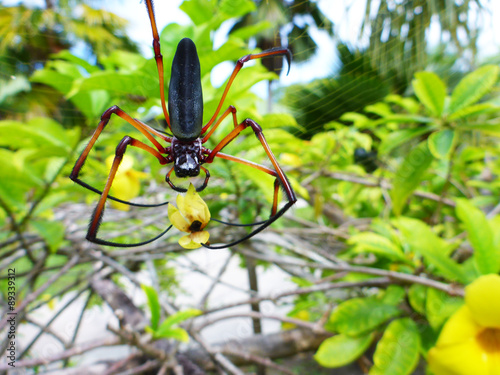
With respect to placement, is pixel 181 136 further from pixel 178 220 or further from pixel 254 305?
pixel 254 305

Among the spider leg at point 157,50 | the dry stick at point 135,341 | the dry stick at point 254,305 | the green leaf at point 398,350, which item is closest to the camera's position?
the spider leg at point 157,50

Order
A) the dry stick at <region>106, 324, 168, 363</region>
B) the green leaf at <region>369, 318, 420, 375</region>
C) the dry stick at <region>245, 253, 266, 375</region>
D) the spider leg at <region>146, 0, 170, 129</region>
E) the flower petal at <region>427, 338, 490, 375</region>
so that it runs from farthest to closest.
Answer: the dry stick at <region>245, 253, 266, 375</region>
the green leaf at <region>369, 318, 420, 375</region>
the dry stick at <region>106, 324, 168, 363</region>
the flower petal at <region>427, 338, 490, 375</region>
the spider leg at <region>146, 0, 170, 129</region>

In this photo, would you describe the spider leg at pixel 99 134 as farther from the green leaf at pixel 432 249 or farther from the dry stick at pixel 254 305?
the dry stick at pixel 254 305

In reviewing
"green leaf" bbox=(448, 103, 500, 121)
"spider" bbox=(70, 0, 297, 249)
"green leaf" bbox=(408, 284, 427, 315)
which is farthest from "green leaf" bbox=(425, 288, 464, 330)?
"spider" bbox=(70, 0, 297, 249)

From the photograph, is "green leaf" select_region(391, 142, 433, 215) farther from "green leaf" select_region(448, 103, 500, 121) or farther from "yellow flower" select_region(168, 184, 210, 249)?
"yellow flower" select_region(168, 184, 210, 249)

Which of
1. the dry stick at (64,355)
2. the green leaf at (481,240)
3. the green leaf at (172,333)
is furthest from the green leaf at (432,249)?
the dry stick at (64,355)

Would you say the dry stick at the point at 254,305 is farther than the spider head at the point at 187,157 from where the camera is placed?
Yes

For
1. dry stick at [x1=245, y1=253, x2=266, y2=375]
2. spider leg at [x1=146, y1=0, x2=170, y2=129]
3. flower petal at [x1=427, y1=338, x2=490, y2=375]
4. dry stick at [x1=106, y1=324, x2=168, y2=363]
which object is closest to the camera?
spider leg at [x1=146, y1=0, x2=170, y2=129]
